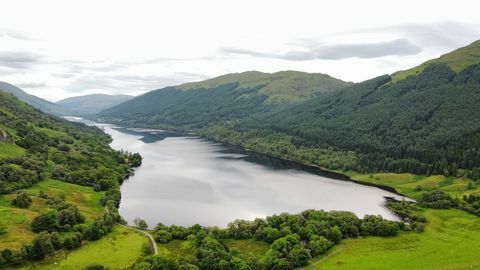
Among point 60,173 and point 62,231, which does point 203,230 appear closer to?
point 62,231

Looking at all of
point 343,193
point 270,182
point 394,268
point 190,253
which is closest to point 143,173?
point 270,182

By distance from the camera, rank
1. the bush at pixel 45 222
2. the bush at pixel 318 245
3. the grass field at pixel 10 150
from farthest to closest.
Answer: the grass field at pixel 10 150 → the bush at pixel 45 222 → the bush at pixel 318 245

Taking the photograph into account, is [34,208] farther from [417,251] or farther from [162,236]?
[417,251]

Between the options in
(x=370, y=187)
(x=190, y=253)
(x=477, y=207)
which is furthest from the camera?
(x=370, y=187)

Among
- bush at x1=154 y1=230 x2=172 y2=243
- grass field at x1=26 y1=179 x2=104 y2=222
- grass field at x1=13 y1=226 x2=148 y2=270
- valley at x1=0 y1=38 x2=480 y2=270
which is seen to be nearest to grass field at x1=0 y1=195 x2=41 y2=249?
valley at x1=0 y1=38 x2=480 y2=270

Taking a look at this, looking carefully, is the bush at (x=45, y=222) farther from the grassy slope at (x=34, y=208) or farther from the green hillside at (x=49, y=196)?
the grassy slope at (x=34, y=208)

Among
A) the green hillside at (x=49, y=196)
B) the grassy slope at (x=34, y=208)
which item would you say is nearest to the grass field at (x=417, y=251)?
the green hillside at (x=49, y=196)

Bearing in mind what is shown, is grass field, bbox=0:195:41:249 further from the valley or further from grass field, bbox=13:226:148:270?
grass field, bbox=13:226:148:270
